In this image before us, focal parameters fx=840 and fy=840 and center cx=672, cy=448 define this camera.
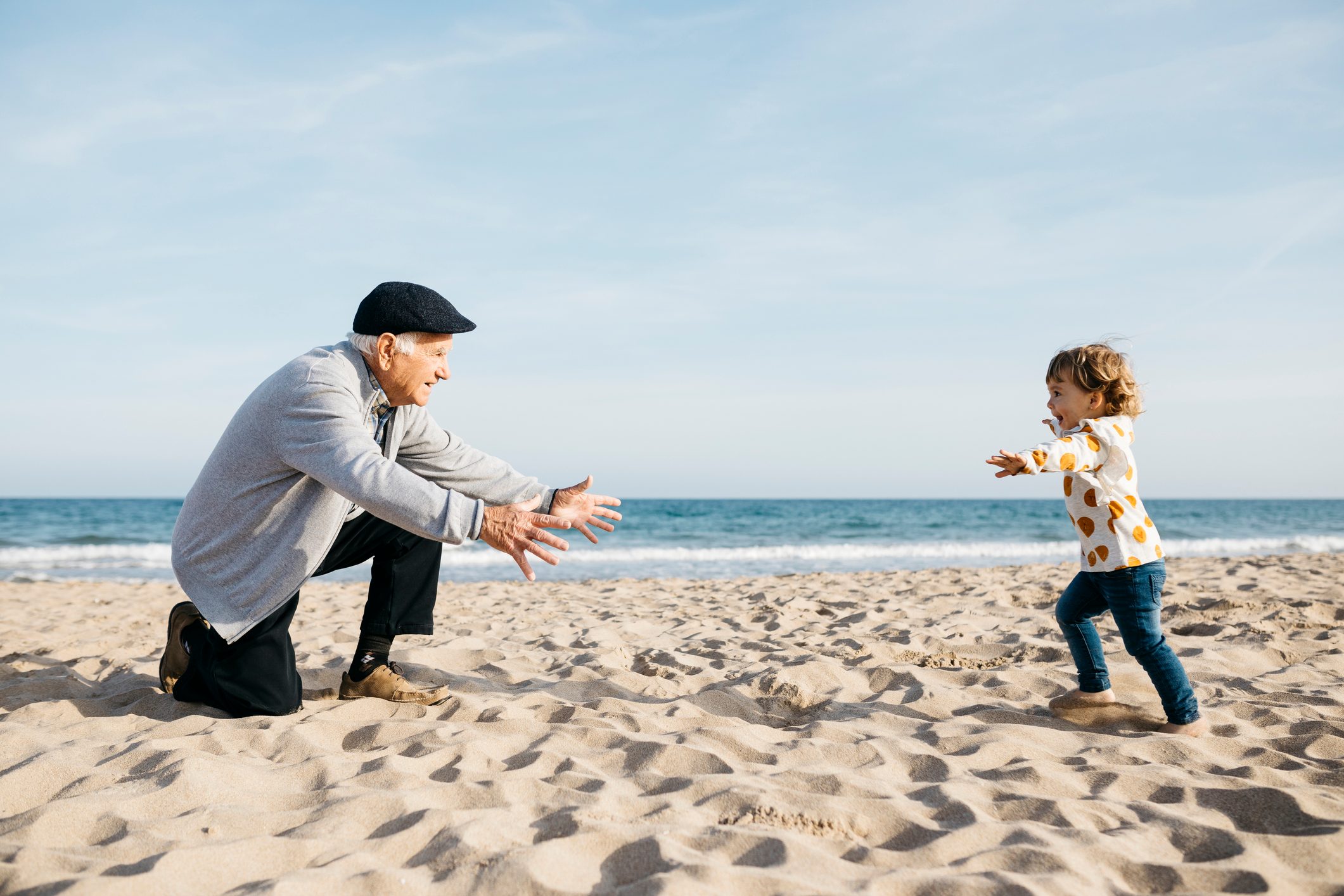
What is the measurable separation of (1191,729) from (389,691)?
2903mm

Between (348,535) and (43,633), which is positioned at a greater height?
(348,535)

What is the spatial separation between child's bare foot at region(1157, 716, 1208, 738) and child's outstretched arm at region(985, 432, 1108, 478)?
915 mm

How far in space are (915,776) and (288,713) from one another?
220cm

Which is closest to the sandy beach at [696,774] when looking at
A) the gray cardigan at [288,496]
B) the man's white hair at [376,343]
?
the gray cardigan at [288,496]

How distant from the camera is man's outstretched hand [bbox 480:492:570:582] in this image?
270cm

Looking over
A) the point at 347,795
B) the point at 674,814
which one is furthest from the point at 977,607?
the point at 347,795

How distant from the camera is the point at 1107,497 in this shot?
3.03 metres

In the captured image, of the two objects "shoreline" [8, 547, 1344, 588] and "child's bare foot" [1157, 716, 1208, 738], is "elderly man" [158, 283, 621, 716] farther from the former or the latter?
"shoreline" [8, 547, 1344, 588]

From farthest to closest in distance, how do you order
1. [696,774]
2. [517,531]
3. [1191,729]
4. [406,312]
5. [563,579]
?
1. [563,579]
2. [406,312]
3. [1191,729]
4. [517,531]
5. [696,774]

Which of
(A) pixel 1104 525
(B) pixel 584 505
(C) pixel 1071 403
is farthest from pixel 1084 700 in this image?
(B) pixel 584 505

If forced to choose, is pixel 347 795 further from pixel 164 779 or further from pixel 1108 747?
pixel 1108 747

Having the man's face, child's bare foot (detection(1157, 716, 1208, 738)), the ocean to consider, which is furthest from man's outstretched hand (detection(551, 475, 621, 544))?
the ocean

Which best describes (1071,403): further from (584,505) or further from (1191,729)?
(584,505)

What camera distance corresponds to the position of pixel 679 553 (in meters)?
18.2
